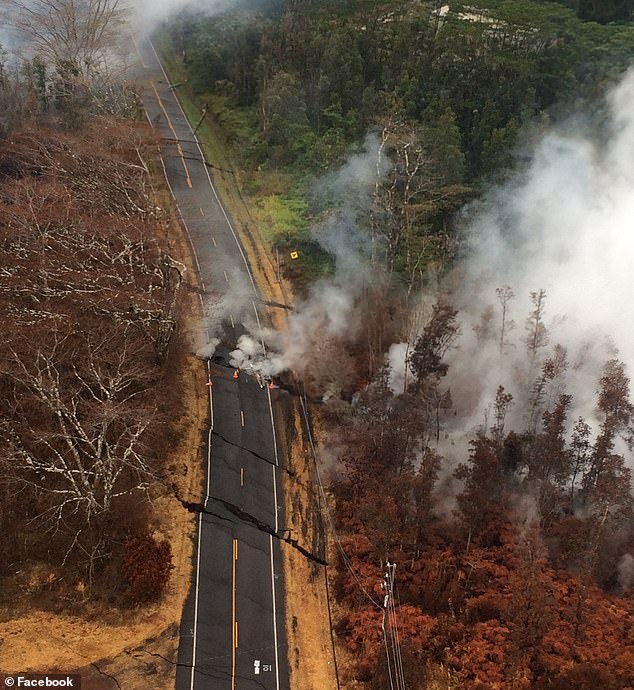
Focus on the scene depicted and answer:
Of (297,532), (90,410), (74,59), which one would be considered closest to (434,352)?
(297,532)

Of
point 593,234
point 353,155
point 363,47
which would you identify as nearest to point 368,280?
point 353,155

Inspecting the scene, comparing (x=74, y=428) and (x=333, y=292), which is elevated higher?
(x=333, y=292)

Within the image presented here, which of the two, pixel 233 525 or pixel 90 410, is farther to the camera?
pixel 233 525

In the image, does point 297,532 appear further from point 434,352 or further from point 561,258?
point 561,258

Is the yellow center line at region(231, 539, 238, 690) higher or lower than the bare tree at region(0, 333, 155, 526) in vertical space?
lower

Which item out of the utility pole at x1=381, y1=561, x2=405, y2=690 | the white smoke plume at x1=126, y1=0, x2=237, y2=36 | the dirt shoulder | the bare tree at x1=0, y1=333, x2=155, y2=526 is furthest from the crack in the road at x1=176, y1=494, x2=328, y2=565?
the white smoke plume at x1=126, y1=0, x2=237, y2=36

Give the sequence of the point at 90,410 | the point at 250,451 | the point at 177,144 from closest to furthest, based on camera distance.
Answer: the point at 90,410 → the point at 250,451 → the point at 177,144

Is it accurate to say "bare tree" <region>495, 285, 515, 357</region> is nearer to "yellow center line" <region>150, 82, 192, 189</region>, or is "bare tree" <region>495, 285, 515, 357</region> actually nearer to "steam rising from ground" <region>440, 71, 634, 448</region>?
"steam rising from ground" <region>440, 71, 634, 448</region>
